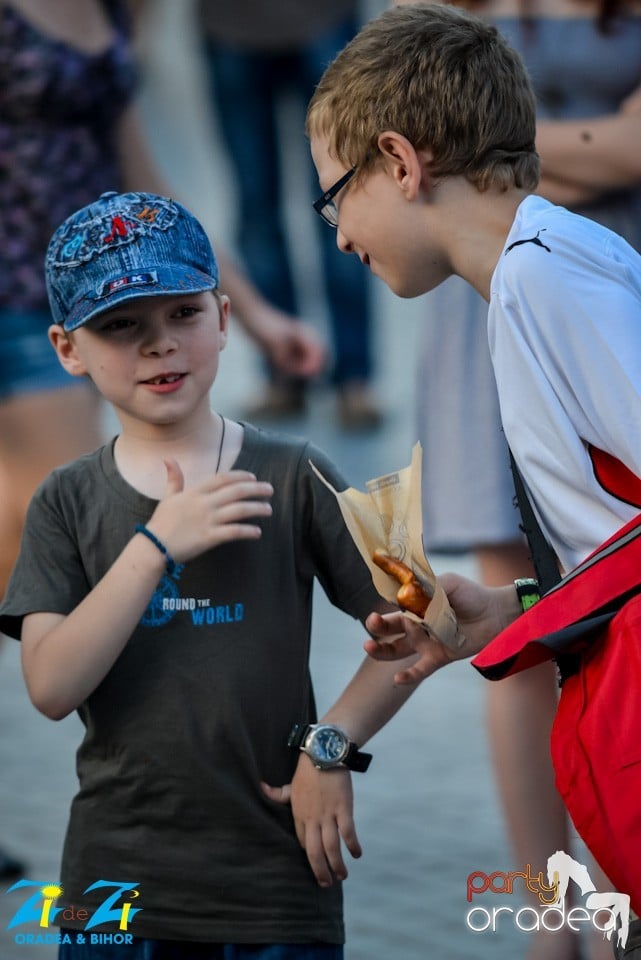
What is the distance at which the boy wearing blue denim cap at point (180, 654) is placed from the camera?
2.59m

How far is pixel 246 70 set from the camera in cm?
896

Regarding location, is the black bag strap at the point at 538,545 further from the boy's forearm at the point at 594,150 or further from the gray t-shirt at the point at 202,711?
the boy's forearm at the point at 594,150

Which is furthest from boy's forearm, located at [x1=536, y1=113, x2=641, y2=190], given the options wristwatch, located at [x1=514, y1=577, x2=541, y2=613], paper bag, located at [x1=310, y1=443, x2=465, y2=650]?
paper bag, located at [x1=310, y1=443, x2=465, y2=650]

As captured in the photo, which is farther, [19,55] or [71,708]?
[19,55]

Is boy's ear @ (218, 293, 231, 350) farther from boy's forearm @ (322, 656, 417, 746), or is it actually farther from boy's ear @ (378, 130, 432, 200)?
boy's forearm @ (322, 656, 417, 746)

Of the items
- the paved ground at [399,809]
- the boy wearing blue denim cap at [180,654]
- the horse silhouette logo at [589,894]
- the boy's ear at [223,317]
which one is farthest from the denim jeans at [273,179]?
the boy wearing blue denim cap at [180,654]

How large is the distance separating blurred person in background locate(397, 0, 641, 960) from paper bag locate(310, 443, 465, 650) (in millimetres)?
1180

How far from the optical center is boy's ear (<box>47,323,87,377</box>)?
2.77m

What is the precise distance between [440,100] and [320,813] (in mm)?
1094

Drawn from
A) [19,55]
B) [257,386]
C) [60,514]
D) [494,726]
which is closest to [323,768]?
[60,514]

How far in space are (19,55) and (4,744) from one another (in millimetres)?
2154

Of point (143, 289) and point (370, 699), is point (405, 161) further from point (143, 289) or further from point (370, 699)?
point (370, 699)

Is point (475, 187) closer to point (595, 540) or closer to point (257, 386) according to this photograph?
point (595, 540)
